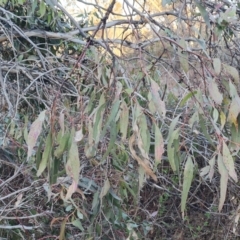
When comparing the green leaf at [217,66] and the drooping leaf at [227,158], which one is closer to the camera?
the drooping leaf at [227,158]

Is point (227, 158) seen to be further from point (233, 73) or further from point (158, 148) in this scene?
point (233, 73)

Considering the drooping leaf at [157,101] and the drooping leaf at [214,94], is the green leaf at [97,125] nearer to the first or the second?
the drooping leaf at [157,101]

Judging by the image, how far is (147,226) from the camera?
2.02 metres

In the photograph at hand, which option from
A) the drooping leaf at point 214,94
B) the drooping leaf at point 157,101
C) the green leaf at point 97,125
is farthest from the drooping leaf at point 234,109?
the green leaf at point 97,125

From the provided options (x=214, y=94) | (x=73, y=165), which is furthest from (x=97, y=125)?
(x=214, y=94)

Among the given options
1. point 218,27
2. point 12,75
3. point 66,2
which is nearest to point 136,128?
point 218,27

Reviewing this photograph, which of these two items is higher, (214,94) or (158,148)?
(214,94)

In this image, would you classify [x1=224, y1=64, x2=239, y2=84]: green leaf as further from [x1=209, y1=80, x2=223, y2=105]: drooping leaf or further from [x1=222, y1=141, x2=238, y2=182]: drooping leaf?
[x1=222, y1=141, x2=238, y2=182]: drooping leaf

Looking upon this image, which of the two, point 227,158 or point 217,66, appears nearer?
point 227,158

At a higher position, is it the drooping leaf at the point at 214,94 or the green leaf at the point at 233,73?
the green leaf at the point at 233,73

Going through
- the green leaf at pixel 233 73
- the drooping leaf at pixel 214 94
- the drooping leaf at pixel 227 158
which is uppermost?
the green leaf at pixel 233 73

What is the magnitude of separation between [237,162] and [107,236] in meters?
0.96

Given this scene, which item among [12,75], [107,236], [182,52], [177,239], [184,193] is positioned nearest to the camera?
[184,193]

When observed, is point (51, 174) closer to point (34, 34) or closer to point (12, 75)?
point (12, 75)
